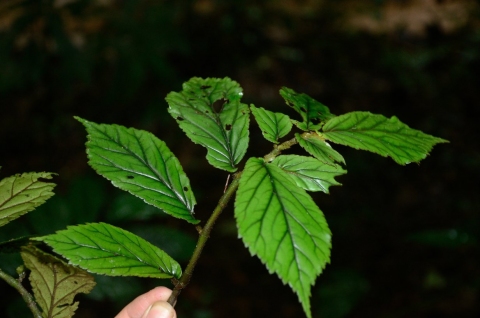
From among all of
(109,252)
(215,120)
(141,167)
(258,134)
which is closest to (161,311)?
(109,252)

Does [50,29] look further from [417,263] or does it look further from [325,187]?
[417,263]

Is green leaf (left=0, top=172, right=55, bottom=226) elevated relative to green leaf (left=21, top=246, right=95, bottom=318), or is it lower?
elevated

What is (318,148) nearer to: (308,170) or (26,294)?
(308,170)

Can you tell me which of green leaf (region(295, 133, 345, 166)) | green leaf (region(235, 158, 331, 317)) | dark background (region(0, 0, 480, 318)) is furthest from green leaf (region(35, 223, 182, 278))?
dark background (region(0, 0, 480, 318))

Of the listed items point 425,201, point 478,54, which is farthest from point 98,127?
point 425,201

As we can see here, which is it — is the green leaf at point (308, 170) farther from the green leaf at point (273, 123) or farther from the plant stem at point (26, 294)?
the plant stem at point (26, 294)

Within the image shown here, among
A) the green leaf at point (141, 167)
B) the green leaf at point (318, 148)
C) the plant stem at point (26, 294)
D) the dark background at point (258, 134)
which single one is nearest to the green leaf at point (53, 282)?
the plant stem at point (26, 294)

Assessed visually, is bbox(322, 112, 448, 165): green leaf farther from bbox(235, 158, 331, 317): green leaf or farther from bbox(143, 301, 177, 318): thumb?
bbox(143, 301, 177, 318): thumb

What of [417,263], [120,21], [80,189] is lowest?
[417,263]
